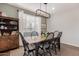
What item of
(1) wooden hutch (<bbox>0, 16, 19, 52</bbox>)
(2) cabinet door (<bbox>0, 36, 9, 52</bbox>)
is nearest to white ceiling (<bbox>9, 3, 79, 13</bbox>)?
(1) wooden hutch (<bbox>0, 16, 19, 52</bbox>)

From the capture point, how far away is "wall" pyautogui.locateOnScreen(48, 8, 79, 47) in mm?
2559

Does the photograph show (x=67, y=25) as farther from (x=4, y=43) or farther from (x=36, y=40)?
(x=4, y=43)

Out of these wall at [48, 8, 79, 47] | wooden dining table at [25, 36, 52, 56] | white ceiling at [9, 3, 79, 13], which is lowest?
wooden dining table at [25, 36, 52, 56]

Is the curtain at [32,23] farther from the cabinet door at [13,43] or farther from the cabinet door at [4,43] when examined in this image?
the cabinet door at [4,43]

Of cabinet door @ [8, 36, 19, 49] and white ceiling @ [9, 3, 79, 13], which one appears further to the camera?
cabinet door @ [8, 36, 19, 49]

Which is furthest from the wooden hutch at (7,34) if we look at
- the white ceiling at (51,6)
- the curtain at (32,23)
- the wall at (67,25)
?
the wall at (67,25)

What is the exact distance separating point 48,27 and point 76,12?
0.75 meters

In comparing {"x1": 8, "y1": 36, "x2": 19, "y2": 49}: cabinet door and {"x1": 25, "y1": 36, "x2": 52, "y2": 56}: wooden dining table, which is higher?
{"x1": 25, "y1": 36, "x2": 52, "y2": 56}: wooden dining table

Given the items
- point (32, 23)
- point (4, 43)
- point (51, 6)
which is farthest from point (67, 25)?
point (4, 43)

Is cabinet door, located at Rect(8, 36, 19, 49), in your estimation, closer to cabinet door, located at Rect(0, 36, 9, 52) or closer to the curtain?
cabinet door, located at Rect(0, 36, 9, 52)

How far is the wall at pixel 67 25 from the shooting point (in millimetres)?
2559

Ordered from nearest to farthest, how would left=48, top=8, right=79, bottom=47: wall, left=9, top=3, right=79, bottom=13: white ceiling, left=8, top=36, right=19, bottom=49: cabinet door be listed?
left=9, top=3, right=79, bottom=13: white ceiling, left=48, top=8, right=79, bottom=47: wall, left=8, top=36, right=19, bottom=49: cabinet door

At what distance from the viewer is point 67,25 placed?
2.64 meters

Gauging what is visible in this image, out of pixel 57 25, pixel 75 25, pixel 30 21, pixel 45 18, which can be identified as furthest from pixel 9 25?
pixel 75 25
